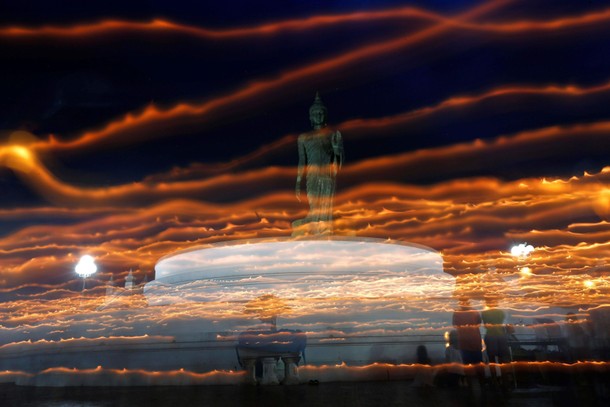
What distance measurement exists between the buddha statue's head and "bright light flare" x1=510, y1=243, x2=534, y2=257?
2.73 metres

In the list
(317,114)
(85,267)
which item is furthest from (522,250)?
(85,267)

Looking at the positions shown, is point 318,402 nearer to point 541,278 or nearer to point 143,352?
point 143,352

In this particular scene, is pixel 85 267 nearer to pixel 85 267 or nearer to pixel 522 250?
pixel 85 267

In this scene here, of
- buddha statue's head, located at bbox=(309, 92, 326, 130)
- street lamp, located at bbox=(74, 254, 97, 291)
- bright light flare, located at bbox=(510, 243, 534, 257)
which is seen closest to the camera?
street lamp, located at bbox=(74, 254, 97, 291)

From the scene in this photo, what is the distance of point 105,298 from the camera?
3877mm

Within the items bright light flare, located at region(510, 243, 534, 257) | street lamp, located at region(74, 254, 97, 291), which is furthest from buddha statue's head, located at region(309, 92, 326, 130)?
street lamp, located at region(74, 254, 97, 291)

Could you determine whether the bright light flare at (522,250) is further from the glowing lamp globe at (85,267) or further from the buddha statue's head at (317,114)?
the glowing lamp globe at (85,267)

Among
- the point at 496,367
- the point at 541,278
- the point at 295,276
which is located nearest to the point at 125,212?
the point at 295,276

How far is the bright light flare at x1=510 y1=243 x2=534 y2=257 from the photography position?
14.2 ft

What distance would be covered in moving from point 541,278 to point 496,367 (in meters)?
1.72

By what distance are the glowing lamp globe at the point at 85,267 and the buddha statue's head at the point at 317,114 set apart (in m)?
3.11

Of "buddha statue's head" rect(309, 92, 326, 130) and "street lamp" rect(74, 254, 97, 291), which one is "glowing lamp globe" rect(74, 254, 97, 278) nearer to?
"street lamp" rect(74, 254, 97, 291)

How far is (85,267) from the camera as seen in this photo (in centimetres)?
407

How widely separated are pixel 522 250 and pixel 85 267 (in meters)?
4.21
